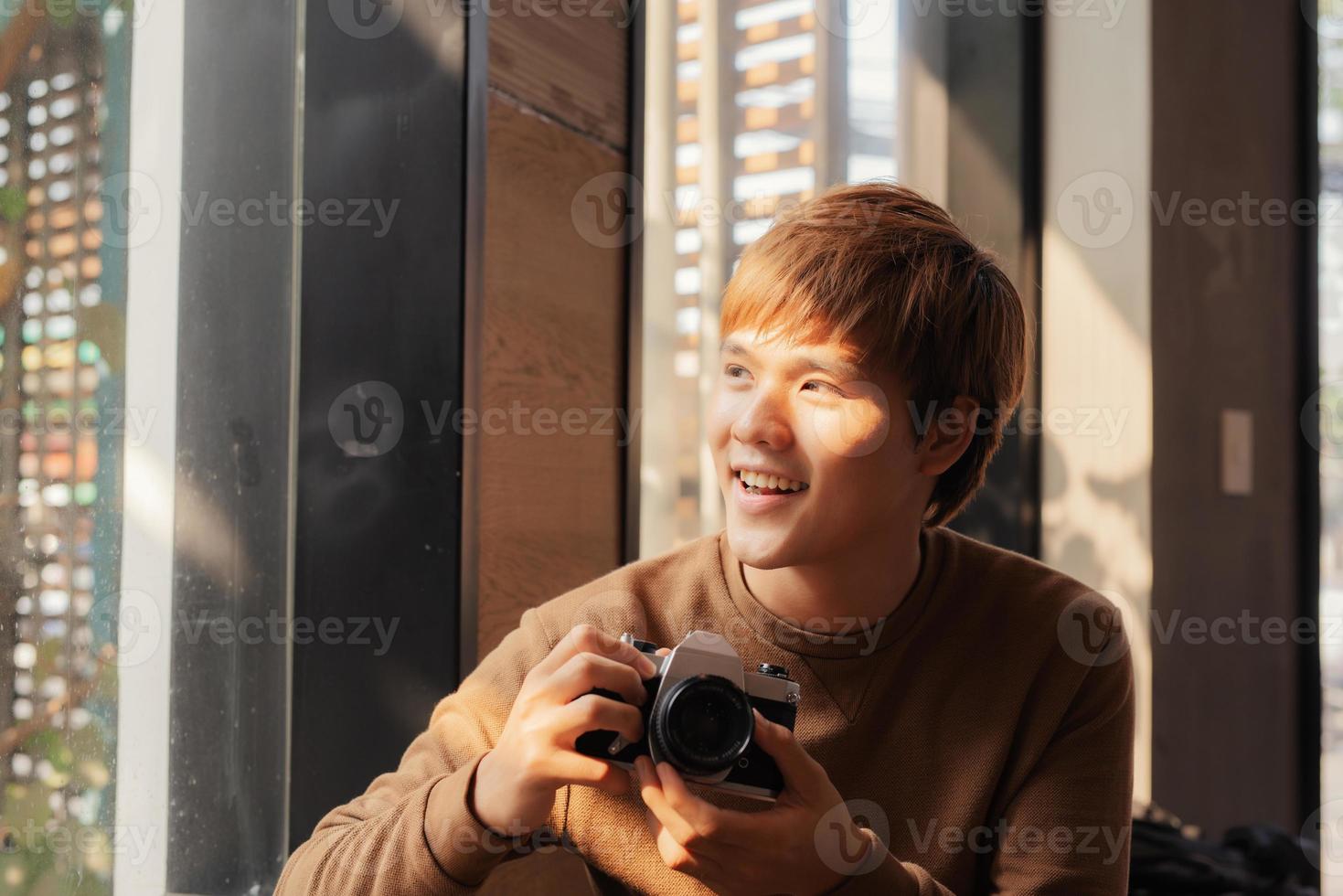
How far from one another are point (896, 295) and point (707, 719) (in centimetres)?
46

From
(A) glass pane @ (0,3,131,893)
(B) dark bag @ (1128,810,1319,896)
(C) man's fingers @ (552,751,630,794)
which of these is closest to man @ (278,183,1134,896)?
(C) man's fingers @ (552,751,630,794)

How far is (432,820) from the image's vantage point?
40.3 inches

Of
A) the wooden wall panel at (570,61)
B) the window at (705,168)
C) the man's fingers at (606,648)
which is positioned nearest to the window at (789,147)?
the window at (705,168)

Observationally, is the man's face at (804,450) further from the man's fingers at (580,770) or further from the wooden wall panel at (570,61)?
the wooden wall panel at (570,61)

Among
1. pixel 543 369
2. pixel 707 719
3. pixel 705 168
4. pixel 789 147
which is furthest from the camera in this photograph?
pixel 789 147

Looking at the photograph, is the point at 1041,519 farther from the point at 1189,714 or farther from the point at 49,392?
the point at 49,392

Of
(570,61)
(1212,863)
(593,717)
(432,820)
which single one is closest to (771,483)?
(593,717)

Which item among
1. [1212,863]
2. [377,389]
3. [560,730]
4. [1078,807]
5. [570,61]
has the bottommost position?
[1212,863]

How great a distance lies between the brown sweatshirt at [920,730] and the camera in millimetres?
1161

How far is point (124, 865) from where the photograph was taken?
53.9 inches

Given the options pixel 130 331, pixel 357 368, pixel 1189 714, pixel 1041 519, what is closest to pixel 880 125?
pixel 1041 519

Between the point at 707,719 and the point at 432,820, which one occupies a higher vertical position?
the point at 707,719

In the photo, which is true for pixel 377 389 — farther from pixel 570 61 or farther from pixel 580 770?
pixel 580 770

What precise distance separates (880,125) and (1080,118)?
43cm
